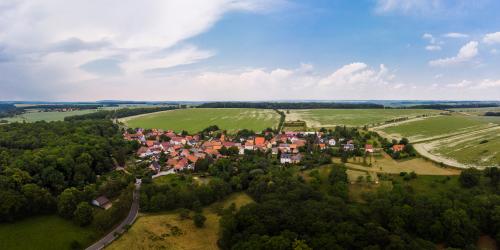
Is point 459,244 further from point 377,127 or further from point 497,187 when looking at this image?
point 377,127

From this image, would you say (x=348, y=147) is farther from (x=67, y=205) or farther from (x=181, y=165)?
(x=67, y=205)

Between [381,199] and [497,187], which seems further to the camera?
[497,187]

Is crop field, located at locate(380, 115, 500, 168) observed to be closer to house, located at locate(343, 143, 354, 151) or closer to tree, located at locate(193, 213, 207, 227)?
house, located at locate(343, 143, 354, 151)

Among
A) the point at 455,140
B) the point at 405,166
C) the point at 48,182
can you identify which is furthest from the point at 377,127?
the point at 48,182

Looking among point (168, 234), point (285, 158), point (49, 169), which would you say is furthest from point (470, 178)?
point (49, 169)

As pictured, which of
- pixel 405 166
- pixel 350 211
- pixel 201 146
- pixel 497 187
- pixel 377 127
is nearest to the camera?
pixel 350 211

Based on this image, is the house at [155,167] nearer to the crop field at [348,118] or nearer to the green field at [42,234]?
the green field at [42,234]

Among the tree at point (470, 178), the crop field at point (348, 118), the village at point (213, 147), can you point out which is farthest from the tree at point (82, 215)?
the crop field at point (348, 118)
